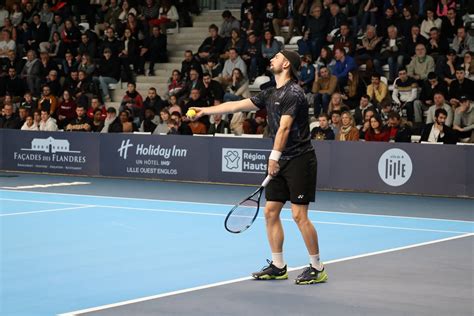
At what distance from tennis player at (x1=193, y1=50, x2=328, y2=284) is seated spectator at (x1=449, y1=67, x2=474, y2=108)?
39.0 ft

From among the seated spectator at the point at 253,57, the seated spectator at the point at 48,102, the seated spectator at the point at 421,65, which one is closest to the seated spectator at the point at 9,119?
the seated spectator at the point at 48,102

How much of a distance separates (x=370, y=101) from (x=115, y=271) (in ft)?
41.8

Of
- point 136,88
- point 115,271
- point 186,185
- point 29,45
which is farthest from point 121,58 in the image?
point 115,271

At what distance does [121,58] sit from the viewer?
2816 centimetres

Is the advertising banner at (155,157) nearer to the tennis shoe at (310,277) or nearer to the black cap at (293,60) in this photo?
the black cap at (293,60)

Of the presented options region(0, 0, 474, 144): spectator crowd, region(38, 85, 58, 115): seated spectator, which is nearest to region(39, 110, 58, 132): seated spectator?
region(0, 0, 474, 144): spectator crowd

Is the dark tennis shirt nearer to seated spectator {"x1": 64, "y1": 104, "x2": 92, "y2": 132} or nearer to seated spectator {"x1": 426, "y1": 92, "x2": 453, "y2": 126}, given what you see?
seated spectator {"x1": 426, "y1": 92, "x2": 453, "y2": 126}

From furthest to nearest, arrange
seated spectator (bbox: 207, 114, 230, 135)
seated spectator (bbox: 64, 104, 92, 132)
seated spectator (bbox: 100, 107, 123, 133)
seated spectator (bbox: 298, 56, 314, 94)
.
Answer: seated spectator (bbox: 64, 104, 92, 132) → seated spectator (bbox: 100, 107, 123, 133) → seated spectator (bbox: 298, 56, 314, 94) → seated spectator (bbox: 207, 114, 230, 135)

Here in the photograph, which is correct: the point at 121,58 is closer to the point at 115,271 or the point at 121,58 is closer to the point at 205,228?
the point at 205,228

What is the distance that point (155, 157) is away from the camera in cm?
2262

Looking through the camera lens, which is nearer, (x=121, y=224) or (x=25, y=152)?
(x=121, y=224)

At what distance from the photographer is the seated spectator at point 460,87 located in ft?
69.7

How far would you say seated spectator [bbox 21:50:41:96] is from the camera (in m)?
28.7

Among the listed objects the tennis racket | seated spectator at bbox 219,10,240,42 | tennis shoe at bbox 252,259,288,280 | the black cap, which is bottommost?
tennis shoe at bbox 252,259,288,280
